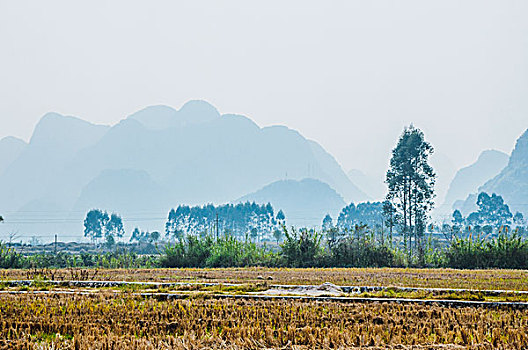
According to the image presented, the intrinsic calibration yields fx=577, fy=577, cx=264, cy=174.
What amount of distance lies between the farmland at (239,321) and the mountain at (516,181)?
548ft

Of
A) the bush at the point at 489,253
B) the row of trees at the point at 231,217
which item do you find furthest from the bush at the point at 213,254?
the row of trees at the point at 231,217

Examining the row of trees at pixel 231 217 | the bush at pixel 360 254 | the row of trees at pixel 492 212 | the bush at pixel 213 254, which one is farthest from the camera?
the row of trees at pixel 231 217

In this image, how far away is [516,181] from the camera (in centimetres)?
17888

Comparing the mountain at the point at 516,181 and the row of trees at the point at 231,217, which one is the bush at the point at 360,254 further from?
the mountain at the point at 516,181

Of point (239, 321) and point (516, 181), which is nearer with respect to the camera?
point (239, 321)

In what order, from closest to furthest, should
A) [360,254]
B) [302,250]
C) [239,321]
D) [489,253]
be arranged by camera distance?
[239,321]
[489,253]
[360,254]
[302,250]

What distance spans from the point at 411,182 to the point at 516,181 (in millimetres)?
152449

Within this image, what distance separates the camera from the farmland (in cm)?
696

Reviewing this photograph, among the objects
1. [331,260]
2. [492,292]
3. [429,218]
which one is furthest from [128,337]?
[429,218]

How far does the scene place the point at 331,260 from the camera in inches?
915

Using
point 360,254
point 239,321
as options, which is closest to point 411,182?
point 360,254

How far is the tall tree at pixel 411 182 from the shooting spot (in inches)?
1640

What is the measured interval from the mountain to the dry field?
168 metres

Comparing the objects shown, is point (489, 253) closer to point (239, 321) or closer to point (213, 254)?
point (213, 254)
